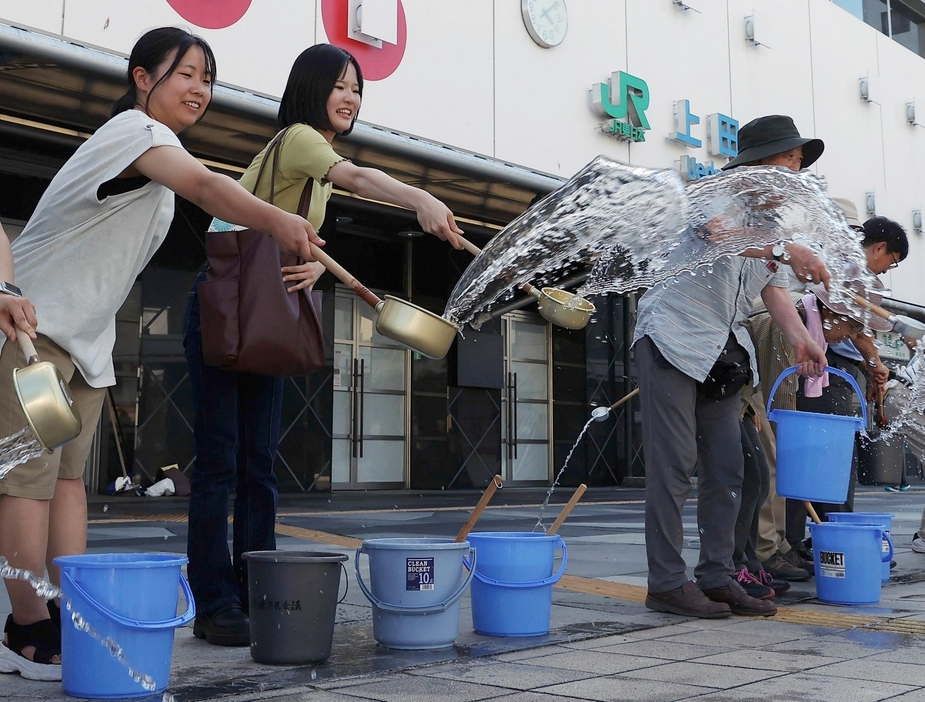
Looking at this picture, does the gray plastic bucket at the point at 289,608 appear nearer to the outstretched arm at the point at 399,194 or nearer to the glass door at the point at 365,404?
the outstretched arm at the point at 399,194

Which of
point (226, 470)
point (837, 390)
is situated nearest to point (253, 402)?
point (226, 470)

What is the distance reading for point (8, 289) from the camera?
2326 millimetres

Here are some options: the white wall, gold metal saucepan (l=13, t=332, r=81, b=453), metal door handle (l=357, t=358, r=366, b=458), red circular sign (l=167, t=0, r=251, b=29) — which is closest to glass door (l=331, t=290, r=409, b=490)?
metal door handle (l=357, t=358, r=366, b=458)

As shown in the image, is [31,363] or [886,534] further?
[886,534]

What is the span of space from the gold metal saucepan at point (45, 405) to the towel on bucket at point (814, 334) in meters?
3.85

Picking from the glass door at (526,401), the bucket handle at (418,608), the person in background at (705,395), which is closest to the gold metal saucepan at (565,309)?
the person in background at (705,395)

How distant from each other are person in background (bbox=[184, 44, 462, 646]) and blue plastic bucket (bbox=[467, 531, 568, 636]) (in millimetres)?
727

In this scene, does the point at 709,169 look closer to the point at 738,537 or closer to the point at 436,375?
the point at 436,375

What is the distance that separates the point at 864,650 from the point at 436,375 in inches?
450

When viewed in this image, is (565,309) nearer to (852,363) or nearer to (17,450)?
(17,450)

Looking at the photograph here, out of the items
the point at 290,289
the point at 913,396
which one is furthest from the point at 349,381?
the point at 290,289

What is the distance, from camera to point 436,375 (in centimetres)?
1437

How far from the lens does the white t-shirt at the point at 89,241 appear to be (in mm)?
2574

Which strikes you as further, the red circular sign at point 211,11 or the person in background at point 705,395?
the red circular sign at point 211,11
